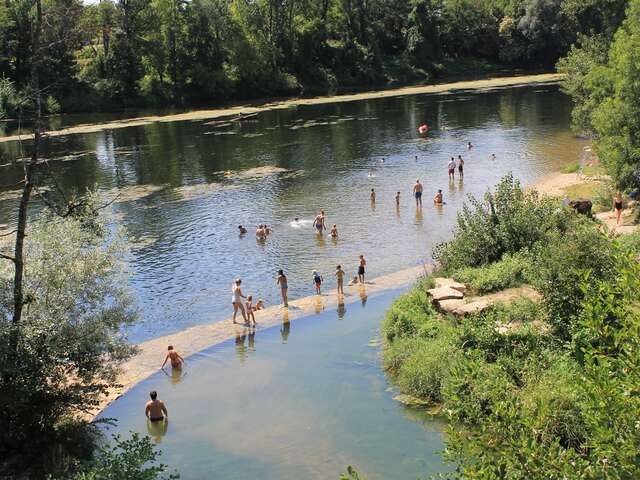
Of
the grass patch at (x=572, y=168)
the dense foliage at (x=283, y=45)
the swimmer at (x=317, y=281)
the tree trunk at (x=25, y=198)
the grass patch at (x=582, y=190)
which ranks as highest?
the dense foliage at (x=283, y=45)

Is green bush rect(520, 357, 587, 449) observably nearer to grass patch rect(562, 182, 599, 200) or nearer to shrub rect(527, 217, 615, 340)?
shrub rect(527, 217, 615, 340)

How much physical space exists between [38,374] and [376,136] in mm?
49623

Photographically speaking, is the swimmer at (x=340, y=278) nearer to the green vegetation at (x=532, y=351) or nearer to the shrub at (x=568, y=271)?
the green vegetation at (x=532, y=351)

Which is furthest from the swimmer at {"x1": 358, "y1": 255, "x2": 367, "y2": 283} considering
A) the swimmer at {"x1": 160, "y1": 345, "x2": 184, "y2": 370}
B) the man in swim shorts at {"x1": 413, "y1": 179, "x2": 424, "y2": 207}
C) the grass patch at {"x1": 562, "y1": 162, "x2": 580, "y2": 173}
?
the grass patch at {"x1": 562, "y1": 162, "x2": 580, "y2": 173}

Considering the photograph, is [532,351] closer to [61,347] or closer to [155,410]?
[155,410]

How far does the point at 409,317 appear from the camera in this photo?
20.1 meters

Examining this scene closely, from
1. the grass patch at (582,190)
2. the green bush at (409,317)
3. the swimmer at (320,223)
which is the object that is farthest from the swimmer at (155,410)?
the grass patch at (582,190)

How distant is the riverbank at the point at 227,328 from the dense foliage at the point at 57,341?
275 cm

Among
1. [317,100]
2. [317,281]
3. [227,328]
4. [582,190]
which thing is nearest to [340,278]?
[317,281]

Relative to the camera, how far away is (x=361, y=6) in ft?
361

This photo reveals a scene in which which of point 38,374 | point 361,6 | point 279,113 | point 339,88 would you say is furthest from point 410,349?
point 361,6

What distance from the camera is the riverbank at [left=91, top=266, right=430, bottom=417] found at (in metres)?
20.3

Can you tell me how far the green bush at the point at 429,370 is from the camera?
55.6 feet

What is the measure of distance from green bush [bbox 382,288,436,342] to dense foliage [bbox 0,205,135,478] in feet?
25.4
